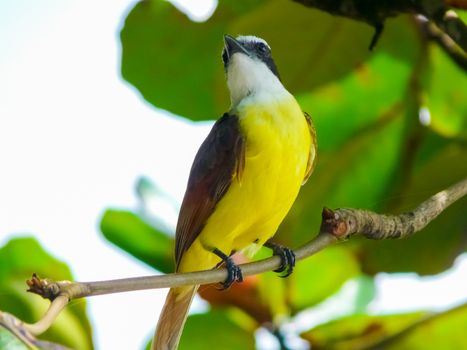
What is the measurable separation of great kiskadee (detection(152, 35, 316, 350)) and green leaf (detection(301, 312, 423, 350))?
175 millimetres

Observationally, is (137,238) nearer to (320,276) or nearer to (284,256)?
(320,276)

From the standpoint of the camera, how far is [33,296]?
1.89m

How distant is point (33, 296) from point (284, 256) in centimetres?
50

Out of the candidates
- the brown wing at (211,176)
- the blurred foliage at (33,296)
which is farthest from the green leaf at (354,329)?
the blurred foliage at (33,296)

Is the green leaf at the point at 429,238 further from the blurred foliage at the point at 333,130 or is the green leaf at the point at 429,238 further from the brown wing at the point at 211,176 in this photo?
A: the brown wing at the point at 211,176

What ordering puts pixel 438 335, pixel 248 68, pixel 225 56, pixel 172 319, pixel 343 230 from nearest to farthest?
pixel 343 230, pixel 438 335, pixel 172 319, pixel 225 56, pixel 248 68

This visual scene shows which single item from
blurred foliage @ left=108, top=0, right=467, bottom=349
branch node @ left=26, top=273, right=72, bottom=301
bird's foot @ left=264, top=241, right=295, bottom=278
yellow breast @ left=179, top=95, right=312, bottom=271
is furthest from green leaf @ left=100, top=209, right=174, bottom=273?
branch node @ left=26, top=273, right=72, bottom=301

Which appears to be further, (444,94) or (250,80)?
(250,80)

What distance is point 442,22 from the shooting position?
1.73 meters

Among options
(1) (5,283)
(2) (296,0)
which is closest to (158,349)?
(1) (5,283)

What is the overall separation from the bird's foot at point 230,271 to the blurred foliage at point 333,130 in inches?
2.9

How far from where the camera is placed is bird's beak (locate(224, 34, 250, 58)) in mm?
2213

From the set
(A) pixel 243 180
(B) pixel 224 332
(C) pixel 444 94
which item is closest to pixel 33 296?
(B) pixel 224 332

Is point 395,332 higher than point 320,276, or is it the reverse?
point 320,276
